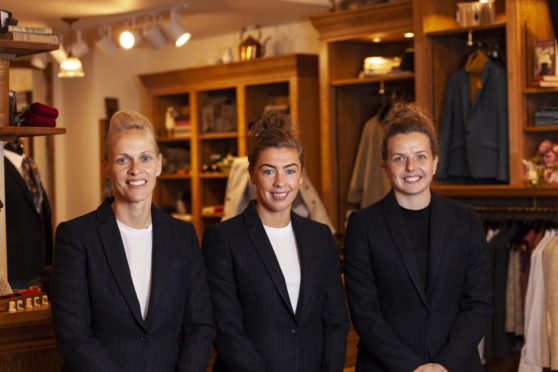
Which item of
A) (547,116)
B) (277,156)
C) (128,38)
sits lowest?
(277,156)

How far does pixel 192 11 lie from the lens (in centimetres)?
721

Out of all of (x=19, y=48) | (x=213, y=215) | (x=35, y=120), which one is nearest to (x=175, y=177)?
(x=213, y=215)

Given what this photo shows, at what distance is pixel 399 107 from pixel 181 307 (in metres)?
1.09

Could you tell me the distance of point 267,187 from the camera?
3139 millimetres

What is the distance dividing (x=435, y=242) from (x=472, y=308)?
27cm

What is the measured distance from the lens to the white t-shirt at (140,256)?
292 centimetres

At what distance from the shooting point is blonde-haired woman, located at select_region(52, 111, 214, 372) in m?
2.82

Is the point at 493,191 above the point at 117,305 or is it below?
above

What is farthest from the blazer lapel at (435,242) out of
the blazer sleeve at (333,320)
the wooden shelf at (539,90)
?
the wooden shelf at (539,90)

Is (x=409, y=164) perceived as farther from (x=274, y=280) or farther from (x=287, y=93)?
(x=287, y=93)

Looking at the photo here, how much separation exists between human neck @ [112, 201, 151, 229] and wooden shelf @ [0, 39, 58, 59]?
1.11m

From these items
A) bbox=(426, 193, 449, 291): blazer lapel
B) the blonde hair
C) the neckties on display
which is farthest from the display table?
the neckties on display

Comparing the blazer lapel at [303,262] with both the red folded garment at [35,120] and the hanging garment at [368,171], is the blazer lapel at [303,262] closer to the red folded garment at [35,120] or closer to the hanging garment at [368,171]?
the red folded garment at [35,120]

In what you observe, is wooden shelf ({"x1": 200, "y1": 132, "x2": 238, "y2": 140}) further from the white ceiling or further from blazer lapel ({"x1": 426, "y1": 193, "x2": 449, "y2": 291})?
blazer lapel ({"x1": 426, "y1": 193, "x2": 449, "y2": 291})
